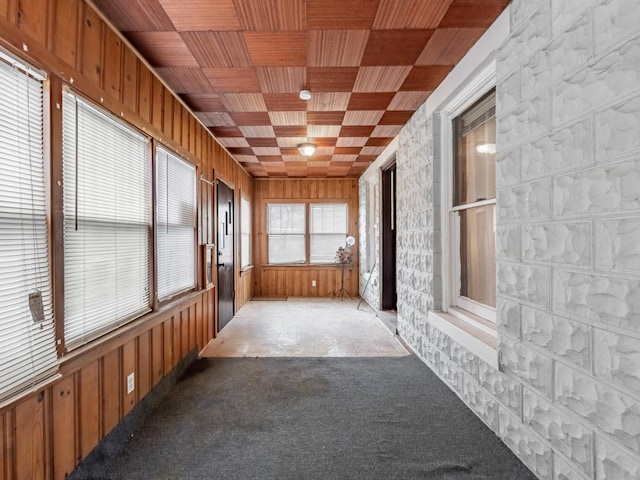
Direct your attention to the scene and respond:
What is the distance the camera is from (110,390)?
1.87 metres

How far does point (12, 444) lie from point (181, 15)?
2.23m

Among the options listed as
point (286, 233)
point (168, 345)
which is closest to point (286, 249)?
point (286, 233)

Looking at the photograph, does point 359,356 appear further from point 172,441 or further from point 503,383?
point 172,441

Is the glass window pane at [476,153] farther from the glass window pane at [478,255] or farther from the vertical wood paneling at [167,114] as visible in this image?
the vertical wood paneling at [167,114]

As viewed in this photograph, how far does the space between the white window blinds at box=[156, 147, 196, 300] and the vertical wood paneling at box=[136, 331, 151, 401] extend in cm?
36

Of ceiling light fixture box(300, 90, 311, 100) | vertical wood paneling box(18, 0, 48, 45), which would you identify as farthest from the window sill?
vertical wood paneling box(18, 0, 48, 45)

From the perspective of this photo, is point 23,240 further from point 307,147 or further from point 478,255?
point 307,147

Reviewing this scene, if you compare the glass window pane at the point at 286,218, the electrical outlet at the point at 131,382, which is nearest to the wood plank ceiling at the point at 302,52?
the electrical outlet at the point at 131,382

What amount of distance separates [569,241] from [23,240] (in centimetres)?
232

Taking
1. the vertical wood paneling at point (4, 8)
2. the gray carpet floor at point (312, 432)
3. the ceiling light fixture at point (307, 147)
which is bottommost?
→ the gray carpet floor at point (312, 432)

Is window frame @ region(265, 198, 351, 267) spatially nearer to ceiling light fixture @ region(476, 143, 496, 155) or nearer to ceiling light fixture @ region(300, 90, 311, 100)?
ceiling light fixture @ region(300, 90, 311, 100)

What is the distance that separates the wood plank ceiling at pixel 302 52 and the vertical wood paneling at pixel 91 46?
94 mm

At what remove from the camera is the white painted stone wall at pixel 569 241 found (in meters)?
1.17

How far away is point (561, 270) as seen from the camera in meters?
1.45
